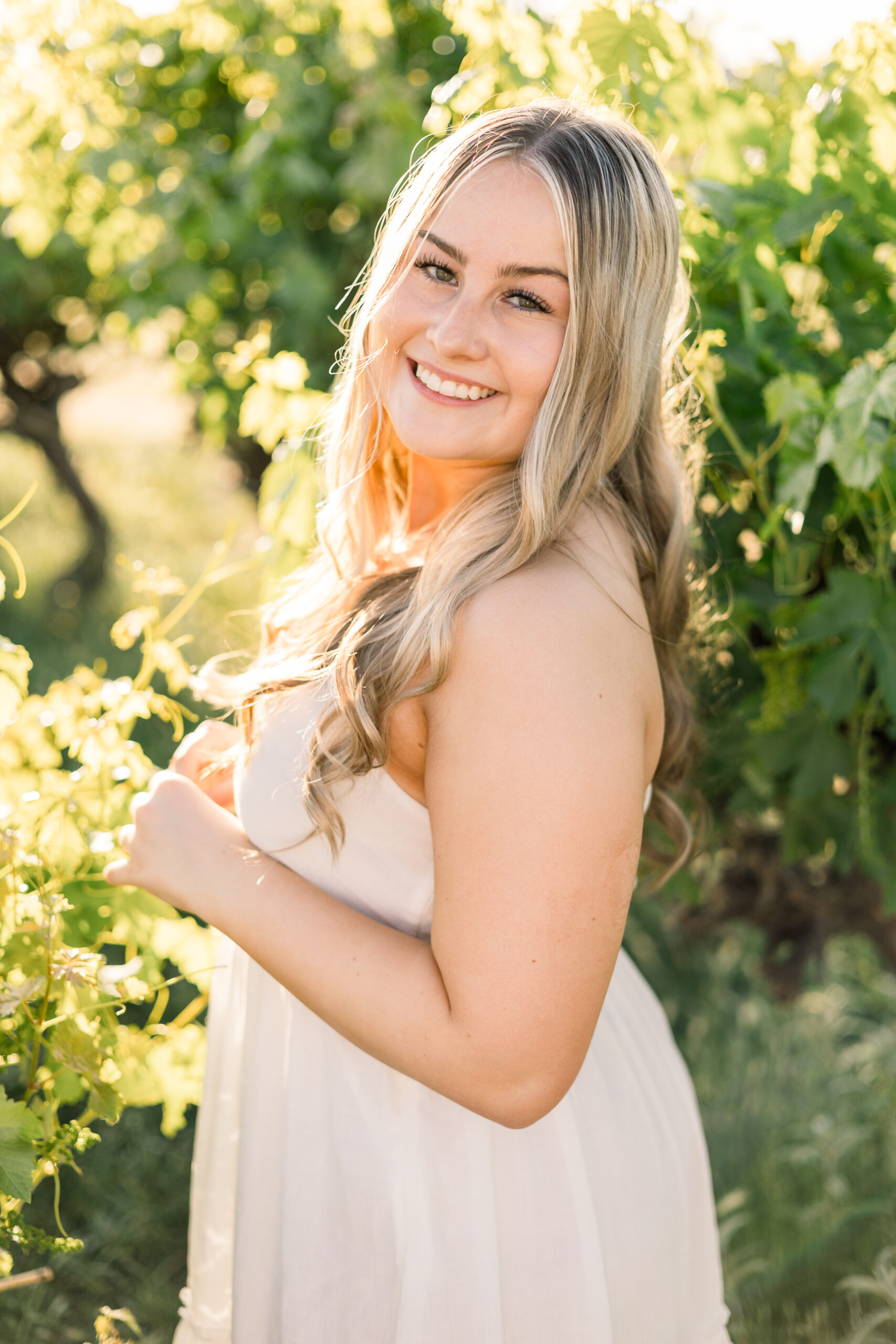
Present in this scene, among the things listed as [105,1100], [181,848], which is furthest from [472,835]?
[105,1100]

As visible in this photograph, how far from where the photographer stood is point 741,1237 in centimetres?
278

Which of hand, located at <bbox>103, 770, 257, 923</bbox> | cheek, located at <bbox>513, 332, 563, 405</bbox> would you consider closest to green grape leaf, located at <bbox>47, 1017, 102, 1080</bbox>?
hand, located at <bbox>103, 770, 257, 923</bbox>

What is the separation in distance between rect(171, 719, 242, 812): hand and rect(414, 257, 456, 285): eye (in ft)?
2.30

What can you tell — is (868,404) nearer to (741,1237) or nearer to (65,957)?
(65,957)

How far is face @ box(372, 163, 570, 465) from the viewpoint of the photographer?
124cm

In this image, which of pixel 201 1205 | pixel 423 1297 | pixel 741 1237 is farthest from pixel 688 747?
pixel 741 1237

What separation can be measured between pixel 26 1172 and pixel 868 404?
4.54 ft

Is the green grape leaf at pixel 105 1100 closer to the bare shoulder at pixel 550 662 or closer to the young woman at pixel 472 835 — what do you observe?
the young woman at pixel 472 835

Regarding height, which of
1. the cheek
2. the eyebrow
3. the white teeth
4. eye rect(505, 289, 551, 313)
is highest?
the eyebrow

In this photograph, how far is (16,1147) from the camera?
114 cm

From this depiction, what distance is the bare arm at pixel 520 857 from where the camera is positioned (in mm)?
1084

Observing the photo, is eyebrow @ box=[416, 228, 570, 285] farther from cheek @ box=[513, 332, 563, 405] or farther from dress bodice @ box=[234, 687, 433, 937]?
dress bodice @ box=[234, 687, 433, 937]

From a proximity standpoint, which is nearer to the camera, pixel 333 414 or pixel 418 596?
pixel 418 596

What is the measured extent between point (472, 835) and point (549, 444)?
0.49 meters
